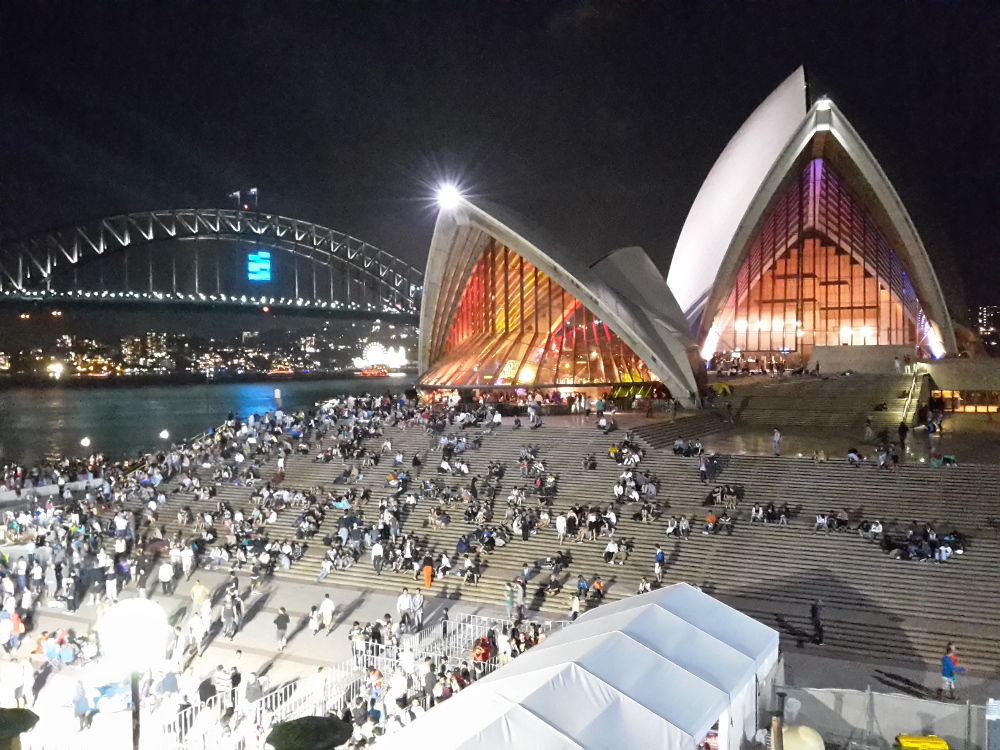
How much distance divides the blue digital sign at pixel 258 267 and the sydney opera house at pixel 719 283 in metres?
54.9

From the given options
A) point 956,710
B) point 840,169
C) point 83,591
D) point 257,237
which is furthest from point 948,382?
point 257,237

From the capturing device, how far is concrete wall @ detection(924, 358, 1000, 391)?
24.2 meters

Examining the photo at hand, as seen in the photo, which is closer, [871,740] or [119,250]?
[871,740]

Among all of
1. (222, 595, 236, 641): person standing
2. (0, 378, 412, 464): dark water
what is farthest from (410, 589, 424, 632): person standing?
(0, 378, 412, 464): dark water

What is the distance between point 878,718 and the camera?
6906 millimetres

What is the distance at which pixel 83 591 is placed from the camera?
43.6 ft

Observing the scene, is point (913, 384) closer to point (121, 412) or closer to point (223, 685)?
point (223, 685)

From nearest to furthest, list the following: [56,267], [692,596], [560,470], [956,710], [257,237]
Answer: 1. [956,710]
2. [692,596]
3. [560,470]
4. [56,267]
5. [257,237]

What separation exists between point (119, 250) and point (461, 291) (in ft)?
189

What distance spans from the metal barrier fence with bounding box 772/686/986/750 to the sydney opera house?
16564 mm

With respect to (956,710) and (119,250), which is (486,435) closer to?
(956,710)

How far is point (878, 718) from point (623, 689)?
8.66ft

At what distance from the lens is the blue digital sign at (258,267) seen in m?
80.7

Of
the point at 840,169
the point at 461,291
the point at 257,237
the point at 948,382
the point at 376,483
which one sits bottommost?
the point at 376,483
